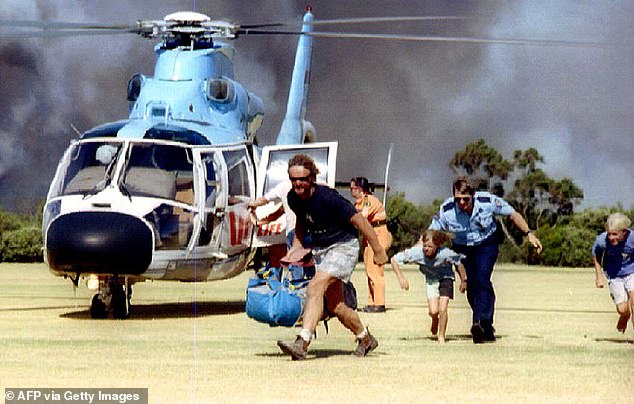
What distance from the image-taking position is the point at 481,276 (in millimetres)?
13734

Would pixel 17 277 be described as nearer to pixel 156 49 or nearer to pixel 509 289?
pixel 509 289

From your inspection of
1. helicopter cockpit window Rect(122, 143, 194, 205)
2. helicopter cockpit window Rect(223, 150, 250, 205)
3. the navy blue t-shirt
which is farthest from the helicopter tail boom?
the navy blue t-shirt

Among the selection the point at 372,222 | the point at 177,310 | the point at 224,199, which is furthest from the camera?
the point at 177,310

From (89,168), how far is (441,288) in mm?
4279

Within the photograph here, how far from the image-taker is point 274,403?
8734 millimetres

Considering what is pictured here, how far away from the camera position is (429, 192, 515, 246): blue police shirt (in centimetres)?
1365

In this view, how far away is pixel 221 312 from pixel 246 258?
2.60ft

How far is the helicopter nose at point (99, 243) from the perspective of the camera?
14.6 meters

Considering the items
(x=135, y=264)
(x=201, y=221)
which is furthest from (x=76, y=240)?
(x=201, y=221)

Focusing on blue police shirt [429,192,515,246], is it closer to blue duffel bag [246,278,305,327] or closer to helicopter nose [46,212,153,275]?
blue duffel bag [246,278,305,327]

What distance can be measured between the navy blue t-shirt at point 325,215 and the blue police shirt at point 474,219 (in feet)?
8.03

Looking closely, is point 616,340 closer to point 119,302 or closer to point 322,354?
point 322,354

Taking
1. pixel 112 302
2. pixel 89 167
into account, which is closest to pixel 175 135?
pixel 89 167

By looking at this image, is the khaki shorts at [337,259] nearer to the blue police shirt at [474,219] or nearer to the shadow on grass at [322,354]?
the shadow on grass at [322,354]
